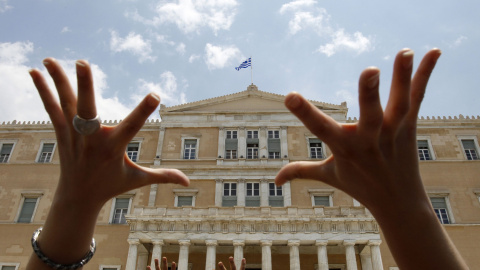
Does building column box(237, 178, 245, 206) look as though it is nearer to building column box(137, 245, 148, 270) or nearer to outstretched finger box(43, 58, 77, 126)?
building column box(137, 245, 148, 270)

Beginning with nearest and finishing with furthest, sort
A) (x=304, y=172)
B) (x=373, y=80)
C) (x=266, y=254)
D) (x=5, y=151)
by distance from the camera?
1. (x=373, y=80)
2. (x=304, y=172)
3. (x=266, y=254)
4. (x=5, y=151)

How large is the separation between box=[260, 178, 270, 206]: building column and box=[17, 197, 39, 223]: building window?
1525cm

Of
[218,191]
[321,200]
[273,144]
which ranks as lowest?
[321,200]

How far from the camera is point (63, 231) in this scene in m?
2.72

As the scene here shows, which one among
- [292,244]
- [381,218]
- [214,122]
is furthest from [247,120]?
[381,218]

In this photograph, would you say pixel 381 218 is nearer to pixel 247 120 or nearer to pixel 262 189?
pixel 262 189

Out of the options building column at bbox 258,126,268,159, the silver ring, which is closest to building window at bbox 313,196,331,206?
building column at bbox 258,126,268,159

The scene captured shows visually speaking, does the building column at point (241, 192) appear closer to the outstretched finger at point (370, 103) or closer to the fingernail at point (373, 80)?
the outstretched finger at point (370, 103)

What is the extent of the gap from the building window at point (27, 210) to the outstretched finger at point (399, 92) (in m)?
27.1

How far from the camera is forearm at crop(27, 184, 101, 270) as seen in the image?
2725 millimetres

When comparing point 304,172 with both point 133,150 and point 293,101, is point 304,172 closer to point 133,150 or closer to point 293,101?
point 293,101

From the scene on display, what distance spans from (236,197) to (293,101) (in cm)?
2255

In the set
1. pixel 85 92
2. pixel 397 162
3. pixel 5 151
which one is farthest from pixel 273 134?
pixel 85 92

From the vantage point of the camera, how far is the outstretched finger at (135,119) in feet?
8.18
